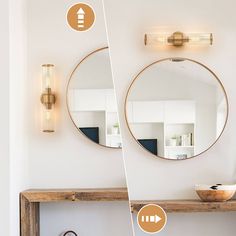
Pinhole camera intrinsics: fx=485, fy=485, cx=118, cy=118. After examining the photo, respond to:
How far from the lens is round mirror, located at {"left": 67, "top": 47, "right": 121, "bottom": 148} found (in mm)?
724

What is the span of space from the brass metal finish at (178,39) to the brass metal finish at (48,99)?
9.1 inches

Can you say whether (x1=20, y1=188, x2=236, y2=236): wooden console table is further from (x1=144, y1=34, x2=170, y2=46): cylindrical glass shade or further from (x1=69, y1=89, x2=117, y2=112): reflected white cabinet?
(x1=144, y1=34, x2=170, y2=46): cylindrical glass shade

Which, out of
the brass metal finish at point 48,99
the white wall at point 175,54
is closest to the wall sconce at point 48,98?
the brass metal finish at point 48,99

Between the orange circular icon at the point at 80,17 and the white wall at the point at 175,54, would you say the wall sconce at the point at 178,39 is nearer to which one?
the white wall at the point at 175,54

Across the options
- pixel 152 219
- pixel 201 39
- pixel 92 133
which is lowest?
pixel 152 219

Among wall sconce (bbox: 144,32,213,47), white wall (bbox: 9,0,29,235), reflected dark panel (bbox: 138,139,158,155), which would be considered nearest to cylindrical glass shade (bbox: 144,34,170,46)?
wall sconce (bbox: 144,32,213,47)

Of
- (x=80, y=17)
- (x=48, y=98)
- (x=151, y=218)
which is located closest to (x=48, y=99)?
(x=48, y=98)

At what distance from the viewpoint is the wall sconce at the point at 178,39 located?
0.51 m

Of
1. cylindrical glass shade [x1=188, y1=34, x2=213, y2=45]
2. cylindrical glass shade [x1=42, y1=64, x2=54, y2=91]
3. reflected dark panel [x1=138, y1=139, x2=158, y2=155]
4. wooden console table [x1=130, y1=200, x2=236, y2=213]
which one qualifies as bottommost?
wooden console table [x1=130, y1=200, x2=236, y2=213]

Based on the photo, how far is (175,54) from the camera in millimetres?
569

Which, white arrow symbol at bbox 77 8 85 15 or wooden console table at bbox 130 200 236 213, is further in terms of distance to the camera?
white arrow symbol at bbox 77 8 85 15

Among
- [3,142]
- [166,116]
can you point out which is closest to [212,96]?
[166,116]

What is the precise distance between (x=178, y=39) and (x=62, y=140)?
29 cm

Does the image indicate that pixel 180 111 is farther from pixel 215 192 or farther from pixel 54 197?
pixel 54 197
